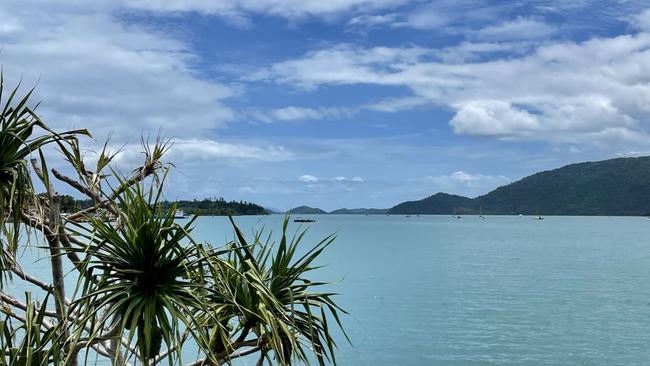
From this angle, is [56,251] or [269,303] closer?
[56,251]

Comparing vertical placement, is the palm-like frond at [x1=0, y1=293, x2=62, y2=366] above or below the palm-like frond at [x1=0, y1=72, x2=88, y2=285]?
below

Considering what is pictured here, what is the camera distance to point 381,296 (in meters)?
34.7

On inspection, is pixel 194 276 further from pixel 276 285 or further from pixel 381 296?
pixel 381 296

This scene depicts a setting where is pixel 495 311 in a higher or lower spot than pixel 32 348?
lower

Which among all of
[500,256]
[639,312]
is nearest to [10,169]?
[639,312]

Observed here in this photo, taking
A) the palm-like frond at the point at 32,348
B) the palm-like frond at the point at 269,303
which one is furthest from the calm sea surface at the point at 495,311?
the palm-like frond at the point at 32,348

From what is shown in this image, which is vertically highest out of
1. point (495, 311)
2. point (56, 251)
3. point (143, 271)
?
point (56, 251)

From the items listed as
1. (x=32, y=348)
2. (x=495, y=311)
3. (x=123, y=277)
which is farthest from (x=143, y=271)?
(x=495, y=311)

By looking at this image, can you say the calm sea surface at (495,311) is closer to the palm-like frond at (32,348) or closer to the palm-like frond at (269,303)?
the palm-like frond at (269,303)

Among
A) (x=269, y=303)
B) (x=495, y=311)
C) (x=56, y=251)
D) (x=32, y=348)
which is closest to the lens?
(x=32, y=348)

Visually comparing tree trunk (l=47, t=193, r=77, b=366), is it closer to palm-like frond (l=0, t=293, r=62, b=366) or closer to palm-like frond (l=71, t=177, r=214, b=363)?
palm-like frond (l=0, t=293, r=62, b=366)

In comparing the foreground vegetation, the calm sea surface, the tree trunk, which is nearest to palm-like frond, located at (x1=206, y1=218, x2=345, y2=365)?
the foreground vegetation

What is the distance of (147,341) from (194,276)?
0.66 meters

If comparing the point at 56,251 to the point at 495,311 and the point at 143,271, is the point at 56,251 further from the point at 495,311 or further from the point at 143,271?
the point at 495,311
